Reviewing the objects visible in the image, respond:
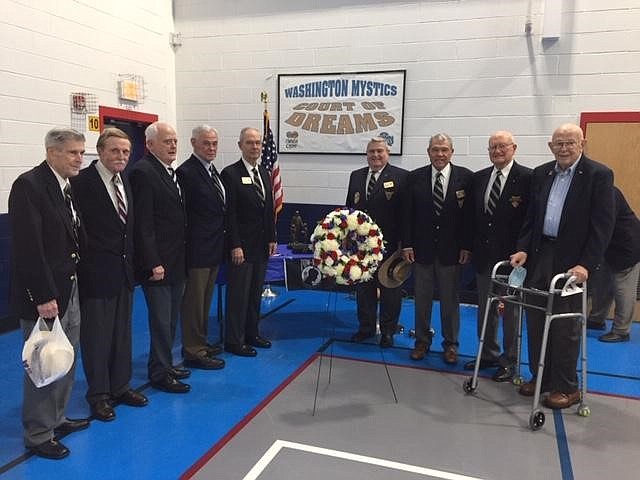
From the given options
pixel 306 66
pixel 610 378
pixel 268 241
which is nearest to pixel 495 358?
pixel 610 378

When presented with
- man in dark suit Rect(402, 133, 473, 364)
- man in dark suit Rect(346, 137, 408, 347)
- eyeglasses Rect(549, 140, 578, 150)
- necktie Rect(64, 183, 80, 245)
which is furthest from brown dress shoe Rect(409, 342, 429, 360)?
necktie Rect(64, 183, 80, 245)

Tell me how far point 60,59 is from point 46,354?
384 cm

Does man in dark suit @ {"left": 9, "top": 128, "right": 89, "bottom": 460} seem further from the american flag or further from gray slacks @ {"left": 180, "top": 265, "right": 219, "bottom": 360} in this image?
the american flag

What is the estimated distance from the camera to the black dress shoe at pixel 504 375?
12.5 ft

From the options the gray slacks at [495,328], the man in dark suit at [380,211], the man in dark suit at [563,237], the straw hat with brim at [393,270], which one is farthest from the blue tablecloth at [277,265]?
the man in dark suit at [563,237]

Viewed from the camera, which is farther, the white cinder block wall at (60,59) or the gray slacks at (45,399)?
the white cinder block wall at (60,59)

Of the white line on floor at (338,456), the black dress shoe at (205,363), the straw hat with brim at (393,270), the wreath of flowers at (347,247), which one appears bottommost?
the white line on floor at (338,456)

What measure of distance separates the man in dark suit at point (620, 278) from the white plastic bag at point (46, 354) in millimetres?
3593

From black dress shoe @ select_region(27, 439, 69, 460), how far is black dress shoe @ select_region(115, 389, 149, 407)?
58cm

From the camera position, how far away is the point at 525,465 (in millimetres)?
2730

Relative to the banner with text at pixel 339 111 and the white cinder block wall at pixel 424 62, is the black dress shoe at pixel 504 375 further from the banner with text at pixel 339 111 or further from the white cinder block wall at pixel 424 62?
the banner with text at pixel 339 111

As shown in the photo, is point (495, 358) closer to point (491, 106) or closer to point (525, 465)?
point (525, 465)

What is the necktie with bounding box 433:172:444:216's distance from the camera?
13.3 ft

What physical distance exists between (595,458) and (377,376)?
1528 millimetres
